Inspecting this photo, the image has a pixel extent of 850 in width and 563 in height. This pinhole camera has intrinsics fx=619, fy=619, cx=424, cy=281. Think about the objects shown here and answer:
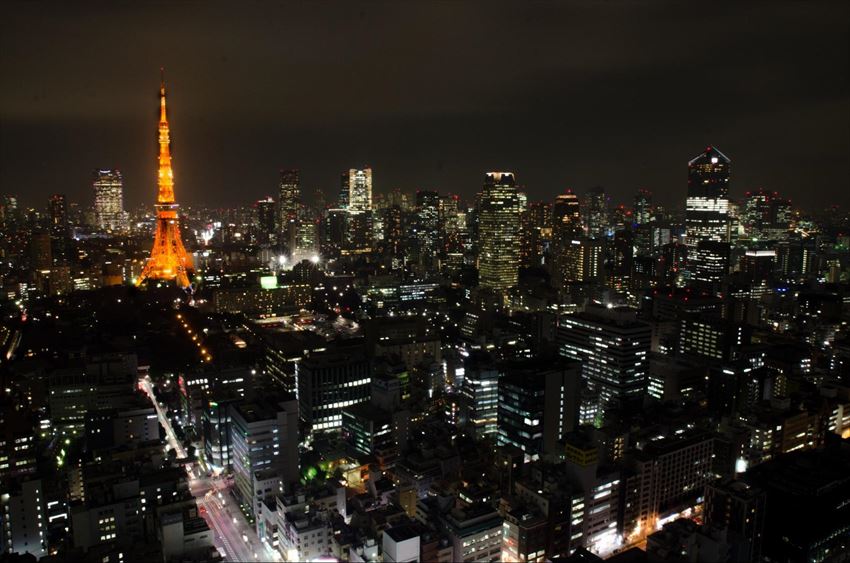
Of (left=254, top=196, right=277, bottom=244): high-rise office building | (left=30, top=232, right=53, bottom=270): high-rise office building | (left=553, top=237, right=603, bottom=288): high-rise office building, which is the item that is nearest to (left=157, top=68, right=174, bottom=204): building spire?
(left=30, top=232, right=53, bottom=270): high-rise office building

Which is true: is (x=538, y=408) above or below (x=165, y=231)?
below

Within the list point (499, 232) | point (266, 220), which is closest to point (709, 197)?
point (499, 232)

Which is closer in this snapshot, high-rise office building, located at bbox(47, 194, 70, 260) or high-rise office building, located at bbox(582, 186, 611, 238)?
high-rise office building, located at bbox(47, 194, 70, 260)

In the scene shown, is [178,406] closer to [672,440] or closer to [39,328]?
[39,328]

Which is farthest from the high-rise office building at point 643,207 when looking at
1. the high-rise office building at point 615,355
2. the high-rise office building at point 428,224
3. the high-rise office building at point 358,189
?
the high-rise office building at point 615,355

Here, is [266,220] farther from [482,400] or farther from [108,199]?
[482,400]

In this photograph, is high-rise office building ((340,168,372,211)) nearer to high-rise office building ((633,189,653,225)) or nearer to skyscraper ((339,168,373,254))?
skyscraper ((339,168,373,254))

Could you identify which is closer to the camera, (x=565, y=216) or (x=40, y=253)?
(x=40, y=253)
